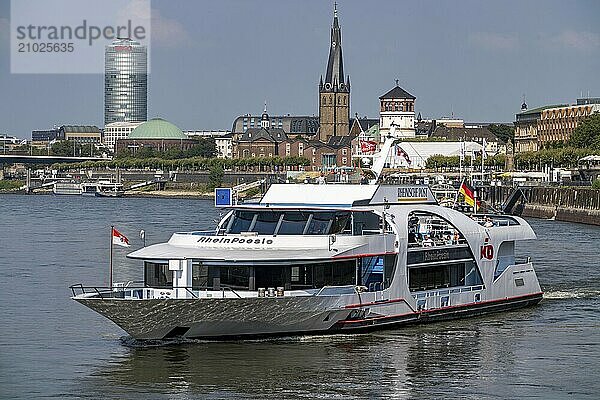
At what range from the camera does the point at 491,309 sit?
93.6ft

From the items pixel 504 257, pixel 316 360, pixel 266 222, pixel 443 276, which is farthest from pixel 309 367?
pixel 504 257

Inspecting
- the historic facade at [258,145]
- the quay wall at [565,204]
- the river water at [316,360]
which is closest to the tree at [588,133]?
the quay wall at [565,204]

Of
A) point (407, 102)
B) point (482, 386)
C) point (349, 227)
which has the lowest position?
point (482, 386)

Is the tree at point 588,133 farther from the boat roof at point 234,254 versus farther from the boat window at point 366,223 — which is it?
the boat roof at point 234,254

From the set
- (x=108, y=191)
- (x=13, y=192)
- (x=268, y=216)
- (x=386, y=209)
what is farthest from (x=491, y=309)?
(x=13, y=192)

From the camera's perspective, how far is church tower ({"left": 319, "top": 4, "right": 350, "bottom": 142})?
593 feet

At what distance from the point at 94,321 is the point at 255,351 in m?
5.79

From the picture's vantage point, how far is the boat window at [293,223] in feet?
81.2

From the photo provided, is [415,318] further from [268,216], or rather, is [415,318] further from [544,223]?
[544,223]

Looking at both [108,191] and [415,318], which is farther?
[108,191]

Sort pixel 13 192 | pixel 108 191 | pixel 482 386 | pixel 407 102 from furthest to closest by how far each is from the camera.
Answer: pixel 407 102 → pixel 13 192 → pixel 108 191 → pixel 482 386

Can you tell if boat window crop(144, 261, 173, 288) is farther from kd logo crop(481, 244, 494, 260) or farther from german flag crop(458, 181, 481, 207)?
german flag crop(458, 181, 481, 207)

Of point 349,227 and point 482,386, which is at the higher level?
point 349,227

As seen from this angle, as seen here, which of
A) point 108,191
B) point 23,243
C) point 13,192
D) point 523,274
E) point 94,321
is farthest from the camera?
point 13,192
